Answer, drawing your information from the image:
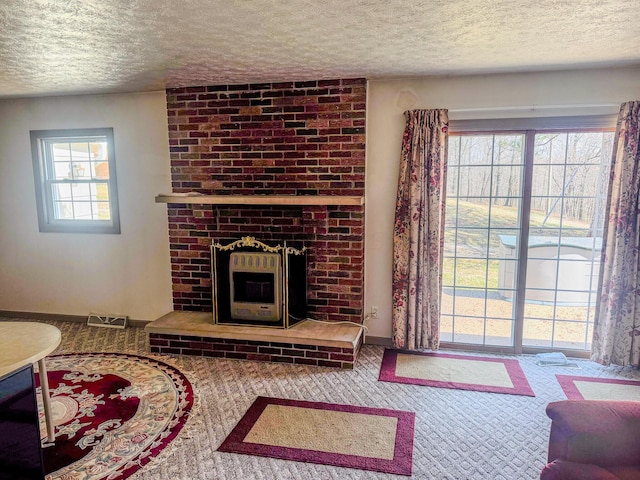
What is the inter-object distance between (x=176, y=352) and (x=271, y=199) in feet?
5.33

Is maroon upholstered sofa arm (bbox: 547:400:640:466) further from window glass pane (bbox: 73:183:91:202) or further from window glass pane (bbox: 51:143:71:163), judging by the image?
window glass pane (bbox: 51:143:71:163)

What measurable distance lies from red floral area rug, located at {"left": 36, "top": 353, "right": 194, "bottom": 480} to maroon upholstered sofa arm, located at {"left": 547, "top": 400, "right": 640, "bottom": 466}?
209 cm

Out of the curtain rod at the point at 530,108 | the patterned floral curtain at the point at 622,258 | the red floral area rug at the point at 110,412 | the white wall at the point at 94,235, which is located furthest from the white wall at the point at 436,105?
the white wall at the point at 94,235

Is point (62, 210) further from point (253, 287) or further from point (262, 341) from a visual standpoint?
point (262, 341)

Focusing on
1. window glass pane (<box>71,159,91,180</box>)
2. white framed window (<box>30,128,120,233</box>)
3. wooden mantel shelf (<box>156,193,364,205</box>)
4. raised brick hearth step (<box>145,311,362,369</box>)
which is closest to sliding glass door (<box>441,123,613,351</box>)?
wooden mantel shelf (<box>156,193,364,205</box>)

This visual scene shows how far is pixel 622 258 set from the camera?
3336 millimetres

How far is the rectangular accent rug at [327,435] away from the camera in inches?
93.2

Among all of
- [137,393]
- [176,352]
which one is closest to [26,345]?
[137,393]

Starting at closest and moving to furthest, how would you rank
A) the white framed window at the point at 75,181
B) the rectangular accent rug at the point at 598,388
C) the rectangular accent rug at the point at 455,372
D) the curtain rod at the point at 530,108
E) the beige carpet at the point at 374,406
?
the beige carpet at the point at 374,406
the rectangular accent rug at the point at 598,388
the rectangular accent rug at the point at 455,372
the curtain rod at the point at 530,108
the white framed window at the point at 75,181

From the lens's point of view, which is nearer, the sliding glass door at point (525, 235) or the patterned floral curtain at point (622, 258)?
the patterned floral curtain at point (622, 258)

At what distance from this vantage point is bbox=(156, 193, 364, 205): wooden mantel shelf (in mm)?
3520

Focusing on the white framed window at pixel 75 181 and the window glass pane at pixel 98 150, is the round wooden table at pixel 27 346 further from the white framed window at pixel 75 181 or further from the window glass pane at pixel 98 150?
the window glass pane at pixel 98 150

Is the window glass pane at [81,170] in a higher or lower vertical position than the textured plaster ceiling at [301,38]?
lower

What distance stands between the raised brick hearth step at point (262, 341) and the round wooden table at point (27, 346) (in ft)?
4.27
